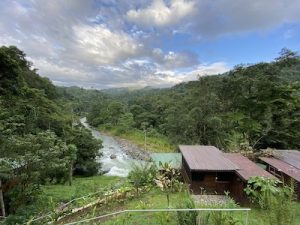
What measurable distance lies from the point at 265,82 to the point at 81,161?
19.1 metres

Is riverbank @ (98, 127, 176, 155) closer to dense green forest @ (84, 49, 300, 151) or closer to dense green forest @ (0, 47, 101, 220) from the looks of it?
dense green forest @ (84, 49, 300, 151)

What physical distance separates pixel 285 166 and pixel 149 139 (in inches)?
1327

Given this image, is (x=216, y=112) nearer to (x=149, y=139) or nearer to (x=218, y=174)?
(x=218, y=174)

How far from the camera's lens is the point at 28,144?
33.8 ft

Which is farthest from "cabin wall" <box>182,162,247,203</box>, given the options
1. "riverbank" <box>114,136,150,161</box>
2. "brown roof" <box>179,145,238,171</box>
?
"riverbank" <box>114,136,150,161</box>

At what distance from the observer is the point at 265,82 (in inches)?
1013

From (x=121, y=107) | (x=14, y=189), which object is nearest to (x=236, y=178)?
(x=14, y=189)

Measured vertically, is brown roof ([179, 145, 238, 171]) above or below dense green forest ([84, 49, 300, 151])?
below

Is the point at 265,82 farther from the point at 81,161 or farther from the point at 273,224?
the point at 273,224

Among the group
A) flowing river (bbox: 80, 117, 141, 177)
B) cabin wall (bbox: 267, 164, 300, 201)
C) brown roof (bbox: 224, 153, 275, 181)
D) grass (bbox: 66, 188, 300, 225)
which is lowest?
flowing river (bbox: 80, 117, 141, 177)

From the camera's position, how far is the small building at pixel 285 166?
460 inches

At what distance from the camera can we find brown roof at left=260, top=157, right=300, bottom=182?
479 inches

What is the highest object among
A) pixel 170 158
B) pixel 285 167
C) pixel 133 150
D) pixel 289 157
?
pixel 289 157

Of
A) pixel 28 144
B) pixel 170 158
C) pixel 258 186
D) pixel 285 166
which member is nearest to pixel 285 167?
pixel 285 166
